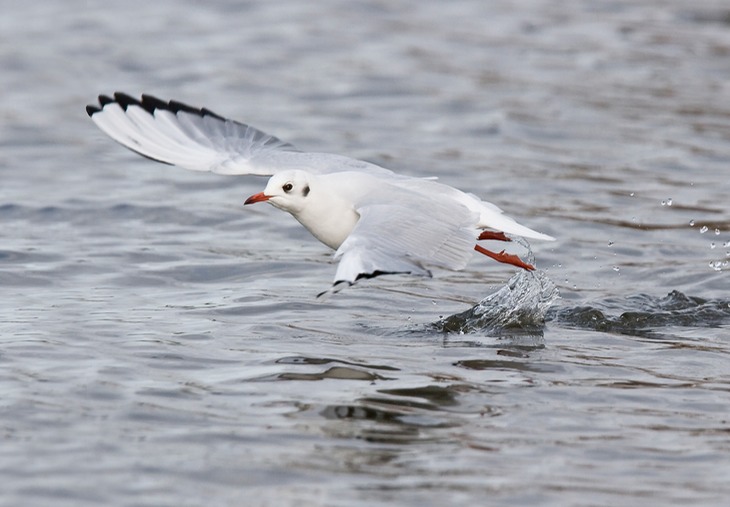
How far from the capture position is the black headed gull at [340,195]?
6332 millimetres

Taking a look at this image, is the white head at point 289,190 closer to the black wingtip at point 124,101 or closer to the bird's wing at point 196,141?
the bird's wing at point 196,141

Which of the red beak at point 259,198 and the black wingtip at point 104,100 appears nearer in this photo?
the red beak at point 259,198

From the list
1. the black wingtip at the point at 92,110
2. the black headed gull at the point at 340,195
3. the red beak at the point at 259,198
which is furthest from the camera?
the black wingtip at the point at 92,110

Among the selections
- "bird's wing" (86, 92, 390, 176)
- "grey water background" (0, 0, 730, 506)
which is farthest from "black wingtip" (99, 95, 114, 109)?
"grey water background" (0, 0, 730, 506)

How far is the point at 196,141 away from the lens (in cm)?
841

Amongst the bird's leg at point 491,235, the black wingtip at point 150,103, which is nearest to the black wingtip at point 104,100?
the black wingtip at point 150,103

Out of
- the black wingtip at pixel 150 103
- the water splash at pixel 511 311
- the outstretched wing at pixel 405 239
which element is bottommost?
the water splash at pixel 511 311

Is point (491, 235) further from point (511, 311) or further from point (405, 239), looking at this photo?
point (405, 239)

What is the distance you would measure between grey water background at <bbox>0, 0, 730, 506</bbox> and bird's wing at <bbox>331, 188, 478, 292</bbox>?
630 mm

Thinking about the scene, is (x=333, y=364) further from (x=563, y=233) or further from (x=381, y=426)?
(x=563, y=233)

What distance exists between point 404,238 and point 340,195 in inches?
36.7

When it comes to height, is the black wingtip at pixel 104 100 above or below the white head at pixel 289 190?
above

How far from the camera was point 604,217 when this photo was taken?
10539mm

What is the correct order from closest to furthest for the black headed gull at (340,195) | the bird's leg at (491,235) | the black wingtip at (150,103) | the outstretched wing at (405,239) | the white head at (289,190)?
the outstretched wing at (405,239)
the black headed gull at (340,195)
the white head at (289,190)
the bird's leg at (491,235)
the black wingtip at (150,103)
